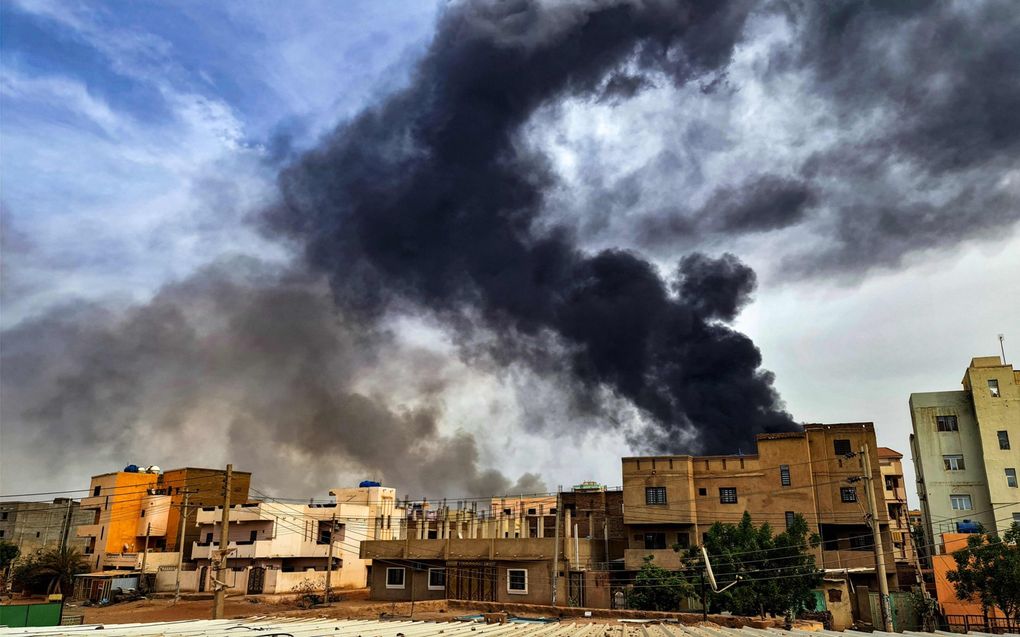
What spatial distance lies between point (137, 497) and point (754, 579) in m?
69.2

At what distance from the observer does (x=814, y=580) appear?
44.7 meters

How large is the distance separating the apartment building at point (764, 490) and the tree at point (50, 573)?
177ft

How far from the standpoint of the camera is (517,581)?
5694cm

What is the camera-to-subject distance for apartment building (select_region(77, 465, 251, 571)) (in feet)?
258

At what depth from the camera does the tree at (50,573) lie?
69938mm

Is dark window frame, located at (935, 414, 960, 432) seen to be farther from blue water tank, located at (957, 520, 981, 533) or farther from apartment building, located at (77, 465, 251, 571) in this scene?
apartment building, located at (77, 465, 251, 571)

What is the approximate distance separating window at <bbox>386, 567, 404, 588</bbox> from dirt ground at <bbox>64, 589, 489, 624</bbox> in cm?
188

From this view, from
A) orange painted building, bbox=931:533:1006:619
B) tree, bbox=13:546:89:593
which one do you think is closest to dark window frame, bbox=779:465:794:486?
orange painted building, bbox=931:533:1006:619

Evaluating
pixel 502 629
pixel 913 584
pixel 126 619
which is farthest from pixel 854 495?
pixel 126 619

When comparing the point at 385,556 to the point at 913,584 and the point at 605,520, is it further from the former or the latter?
the point at 913,584

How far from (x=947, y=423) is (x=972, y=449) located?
2963 millimetres

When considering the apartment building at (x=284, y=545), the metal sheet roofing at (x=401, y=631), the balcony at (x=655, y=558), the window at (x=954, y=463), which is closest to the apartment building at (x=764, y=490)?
the balcony at (x=655, y=558)

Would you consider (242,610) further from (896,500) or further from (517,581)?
(896,500)

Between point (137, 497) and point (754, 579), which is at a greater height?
point (137, 497)
